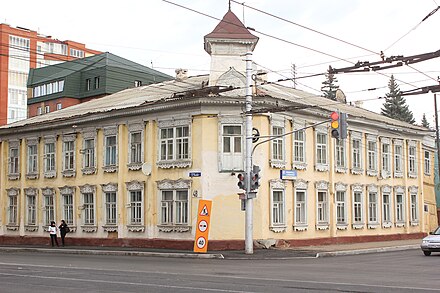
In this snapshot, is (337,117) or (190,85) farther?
(190,85)

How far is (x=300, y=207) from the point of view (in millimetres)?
37219

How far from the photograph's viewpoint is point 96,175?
129 ft

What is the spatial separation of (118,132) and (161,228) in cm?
619

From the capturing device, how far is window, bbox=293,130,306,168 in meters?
37.0

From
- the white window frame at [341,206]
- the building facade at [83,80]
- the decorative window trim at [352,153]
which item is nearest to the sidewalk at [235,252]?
the white window frame at [341,206]

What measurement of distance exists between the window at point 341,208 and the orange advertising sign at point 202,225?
37.4 feet

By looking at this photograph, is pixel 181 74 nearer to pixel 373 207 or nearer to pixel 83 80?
pixel 373 207

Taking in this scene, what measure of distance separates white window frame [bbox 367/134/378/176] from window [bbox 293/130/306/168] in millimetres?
7137

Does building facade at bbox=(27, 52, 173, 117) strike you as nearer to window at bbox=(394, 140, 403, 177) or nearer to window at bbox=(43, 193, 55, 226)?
window at bbox=(43, 193, 55, 226)

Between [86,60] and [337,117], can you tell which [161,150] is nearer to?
[337,117]

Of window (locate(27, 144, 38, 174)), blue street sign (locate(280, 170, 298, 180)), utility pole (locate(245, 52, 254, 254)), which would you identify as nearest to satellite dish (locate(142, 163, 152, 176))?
blue street sign (locate(280, 170, 298, 180))

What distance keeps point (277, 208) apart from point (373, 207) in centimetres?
1022

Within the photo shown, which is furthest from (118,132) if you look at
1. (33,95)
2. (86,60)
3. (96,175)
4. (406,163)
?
(33,95)

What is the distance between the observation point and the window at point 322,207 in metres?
38.6
